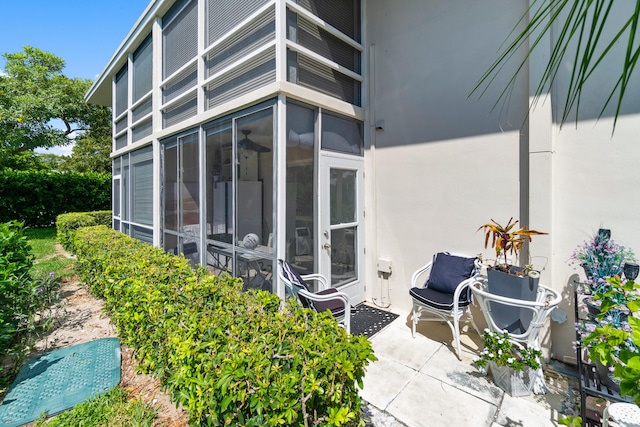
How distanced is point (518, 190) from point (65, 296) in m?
7.33

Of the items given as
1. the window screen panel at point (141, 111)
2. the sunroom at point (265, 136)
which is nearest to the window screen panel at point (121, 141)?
the window screen panel at point (141, 111)

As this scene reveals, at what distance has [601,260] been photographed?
285 cm

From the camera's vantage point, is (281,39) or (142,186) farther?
(142,186)

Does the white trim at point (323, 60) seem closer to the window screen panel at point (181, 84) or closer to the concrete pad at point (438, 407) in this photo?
the window screen panel at point (181, 84)

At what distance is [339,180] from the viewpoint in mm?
4457

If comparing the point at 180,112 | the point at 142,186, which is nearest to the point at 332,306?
the point at 180,112

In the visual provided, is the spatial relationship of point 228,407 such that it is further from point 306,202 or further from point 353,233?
point 353,233

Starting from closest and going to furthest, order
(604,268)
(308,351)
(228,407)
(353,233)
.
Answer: (228,407) → (308,351) → (604,268) → (353,233)

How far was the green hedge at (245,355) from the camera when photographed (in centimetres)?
143

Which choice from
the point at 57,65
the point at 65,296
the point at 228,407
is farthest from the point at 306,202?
the point at 57,65

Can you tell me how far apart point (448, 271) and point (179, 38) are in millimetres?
6384

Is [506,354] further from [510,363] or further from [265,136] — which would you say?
[265,136]

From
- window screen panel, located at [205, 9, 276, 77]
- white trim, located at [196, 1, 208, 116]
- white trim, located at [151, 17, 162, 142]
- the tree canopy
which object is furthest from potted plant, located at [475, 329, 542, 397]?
the tree canopy

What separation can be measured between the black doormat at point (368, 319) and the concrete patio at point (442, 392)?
333mm
